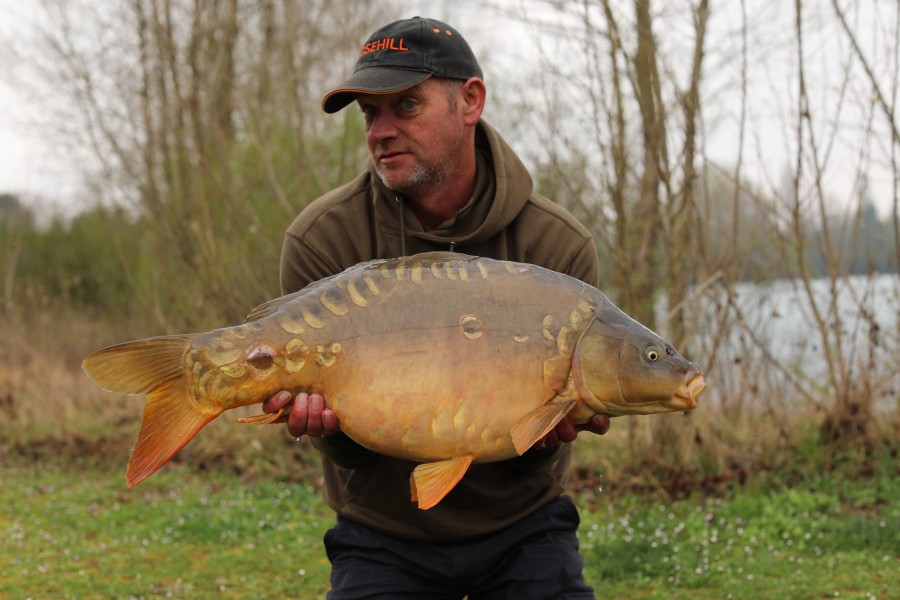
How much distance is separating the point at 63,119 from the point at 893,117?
894 centimetres

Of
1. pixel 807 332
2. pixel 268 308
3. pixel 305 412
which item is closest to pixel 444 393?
pixel 305 412

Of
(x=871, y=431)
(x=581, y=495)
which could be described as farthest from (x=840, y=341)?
(x=581, y=495)

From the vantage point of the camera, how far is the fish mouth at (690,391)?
1.88 metres

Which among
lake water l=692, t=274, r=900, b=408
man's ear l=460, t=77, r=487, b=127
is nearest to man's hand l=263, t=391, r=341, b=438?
man's ear l=460, t=77, r=487, b=127

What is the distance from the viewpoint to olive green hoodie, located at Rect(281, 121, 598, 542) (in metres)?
2.34

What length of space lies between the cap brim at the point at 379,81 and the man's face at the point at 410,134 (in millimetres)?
44

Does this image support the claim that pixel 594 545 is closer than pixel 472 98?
No

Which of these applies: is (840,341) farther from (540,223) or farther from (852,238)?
(540,223)

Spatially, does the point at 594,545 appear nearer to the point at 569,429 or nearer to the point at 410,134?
the point at 569,429

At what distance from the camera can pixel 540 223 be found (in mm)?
2494

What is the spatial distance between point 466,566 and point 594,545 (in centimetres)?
189

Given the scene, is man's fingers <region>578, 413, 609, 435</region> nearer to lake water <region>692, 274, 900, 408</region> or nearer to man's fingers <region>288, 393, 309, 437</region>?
man's fingers <region>288, 393, 309, 437</region>

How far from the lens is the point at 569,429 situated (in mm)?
2043

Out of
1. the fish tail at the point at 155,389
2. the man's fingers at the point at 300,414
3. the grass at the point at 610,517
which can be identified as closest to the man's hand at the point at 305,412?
the man's fingers at the point at 300,414
